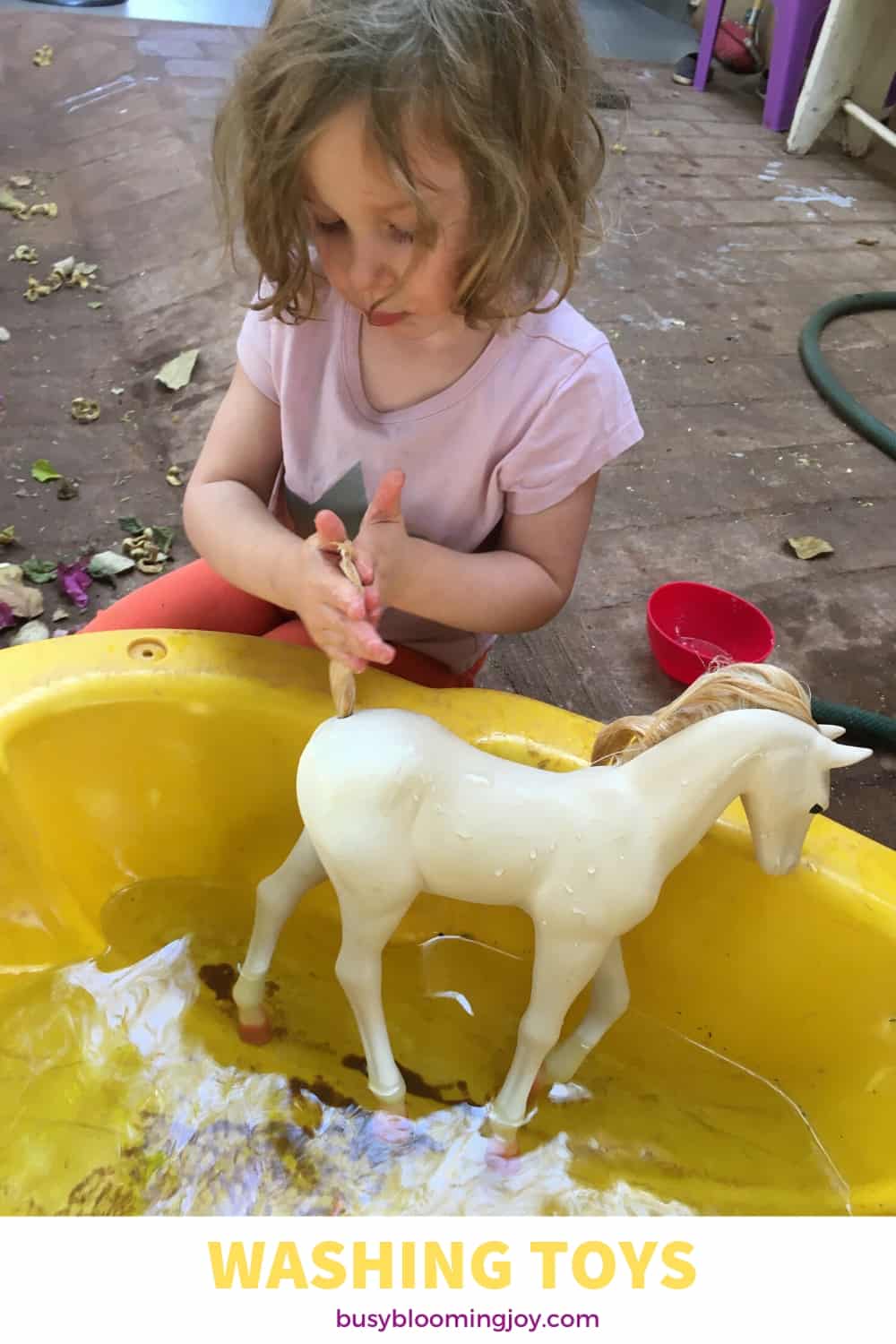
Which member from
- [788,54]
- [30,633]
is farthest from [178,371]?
[788,54]

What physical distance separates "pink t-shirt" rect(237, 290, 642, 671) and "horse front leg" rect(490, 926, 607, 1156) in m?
0.35

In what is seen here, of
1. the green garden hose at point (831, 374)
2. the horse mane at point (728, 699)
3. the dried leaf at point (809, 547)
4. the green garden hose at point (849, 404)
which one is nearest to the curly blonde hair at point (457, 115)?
the horse mane at point (728, 699)

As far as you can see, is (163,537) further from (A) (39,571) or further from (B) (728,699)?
(B) (728,699)

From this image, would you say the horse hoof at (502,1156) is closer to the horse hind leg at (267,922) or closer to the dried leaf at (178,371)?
the horse hind leg at (267,922)

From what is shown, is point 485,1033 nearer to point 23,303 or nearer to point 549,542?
point 549,542

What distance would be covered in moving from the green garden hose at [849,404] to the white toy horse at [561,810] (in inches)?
22.0

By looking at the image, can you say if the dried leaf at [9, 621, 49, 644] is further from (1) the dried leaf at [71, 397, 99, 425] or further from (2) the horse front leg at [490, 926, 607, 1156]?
(2) the horse front leg at [490, 926, 607, 1156]

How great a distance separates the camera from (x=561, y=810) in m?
0.68

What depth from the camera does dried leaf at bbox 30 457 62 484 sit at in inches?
62.6

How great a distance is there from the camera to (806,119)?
8.88 feet

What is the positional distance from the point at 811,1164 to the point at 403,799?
0.45m

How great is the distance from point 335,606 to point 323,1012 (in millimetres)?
390

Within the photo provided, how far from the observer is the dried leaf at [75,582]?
1.39 m
